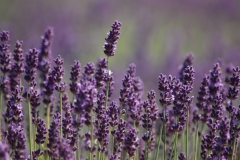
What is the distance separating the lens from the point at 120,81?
10648 mm

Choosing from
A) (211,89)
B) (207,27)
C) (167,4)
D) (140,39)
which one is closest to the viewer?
(211,89)

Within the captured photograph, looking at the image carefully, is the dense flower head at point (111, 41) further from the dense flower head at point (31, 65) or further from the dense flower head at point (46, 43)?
the dense flower head at point (46, 43)

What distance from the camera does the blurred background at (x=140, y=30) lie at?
39.6ft

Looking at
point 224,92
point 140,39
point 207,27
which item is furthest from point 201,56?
point 224,92

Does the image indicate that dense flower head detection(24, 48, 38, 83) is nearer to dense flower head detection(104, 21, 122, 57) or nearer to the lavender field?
the lavender field

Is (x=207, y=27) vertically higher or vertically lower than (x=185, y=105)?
higher

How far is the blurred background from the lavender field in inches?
1.7

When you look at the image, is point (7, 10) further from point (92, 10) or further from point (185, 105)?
point (185, 105)

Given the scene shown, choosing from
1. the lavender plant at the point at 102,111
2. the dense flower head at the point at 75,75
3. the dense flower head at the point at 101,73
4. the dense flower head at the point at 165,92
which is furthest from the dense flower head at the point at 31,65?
the dense flower head at the point at 165,92

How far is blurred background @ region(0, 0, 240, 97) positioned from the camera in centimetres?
1207

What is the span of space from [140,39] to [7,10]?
560 cm

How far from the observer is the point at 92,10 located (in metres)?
17.6

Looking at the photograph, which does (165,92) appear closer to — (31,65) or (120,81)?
(31,65)

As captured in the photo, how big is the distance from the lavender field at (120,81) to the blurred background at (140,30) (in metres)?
0.04
